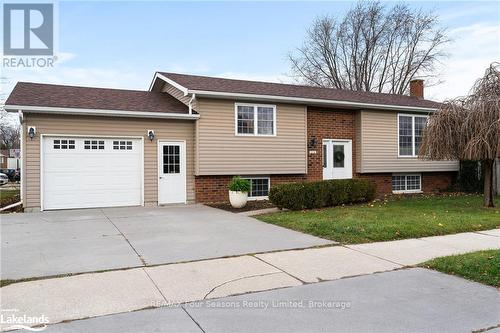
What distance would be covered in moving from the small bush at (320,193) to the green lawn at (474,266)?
5569mm

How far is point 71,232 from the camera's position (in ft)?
27.1

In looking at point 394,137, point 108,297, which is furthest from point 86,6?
point 394,137

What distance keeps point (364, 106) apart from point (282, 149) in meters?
3.95

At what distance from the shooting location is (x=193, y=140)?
1359cm

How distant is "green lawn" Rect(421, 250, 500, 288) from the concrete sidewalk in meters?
0.35

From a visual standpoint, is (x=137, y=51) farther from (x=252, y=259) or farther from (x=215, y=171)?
(x=252, y=259)

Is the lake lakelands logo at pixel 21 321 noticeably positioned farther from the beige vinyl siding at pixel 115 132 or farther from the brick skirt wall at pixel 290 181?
the brick skirt wall at pixel 290 181

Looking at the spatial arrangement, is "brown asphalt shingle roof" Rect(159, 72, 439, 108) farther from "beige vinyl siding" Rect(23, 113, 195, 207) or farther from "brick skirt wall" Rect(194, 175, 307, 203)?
"brick skirt wall" Rect(194, 175, 307, 203)

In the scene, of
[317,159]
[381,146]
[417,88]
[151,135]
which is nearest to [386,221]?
[317,159]

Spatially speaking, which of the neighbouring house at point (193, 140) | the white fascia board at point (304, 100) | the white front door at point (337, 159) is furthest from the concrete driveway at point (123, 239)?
the white front door at point (337, 159)

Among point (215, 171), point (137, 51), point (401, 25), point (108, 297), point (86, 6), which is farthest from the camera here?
point (401, 25)

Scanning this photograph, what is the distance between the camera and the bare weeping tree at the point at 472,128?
10.7 metres

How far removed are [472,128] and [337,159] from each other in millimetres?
5748

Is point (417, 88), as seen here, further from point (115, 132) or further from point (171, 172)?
point (115, 132)
